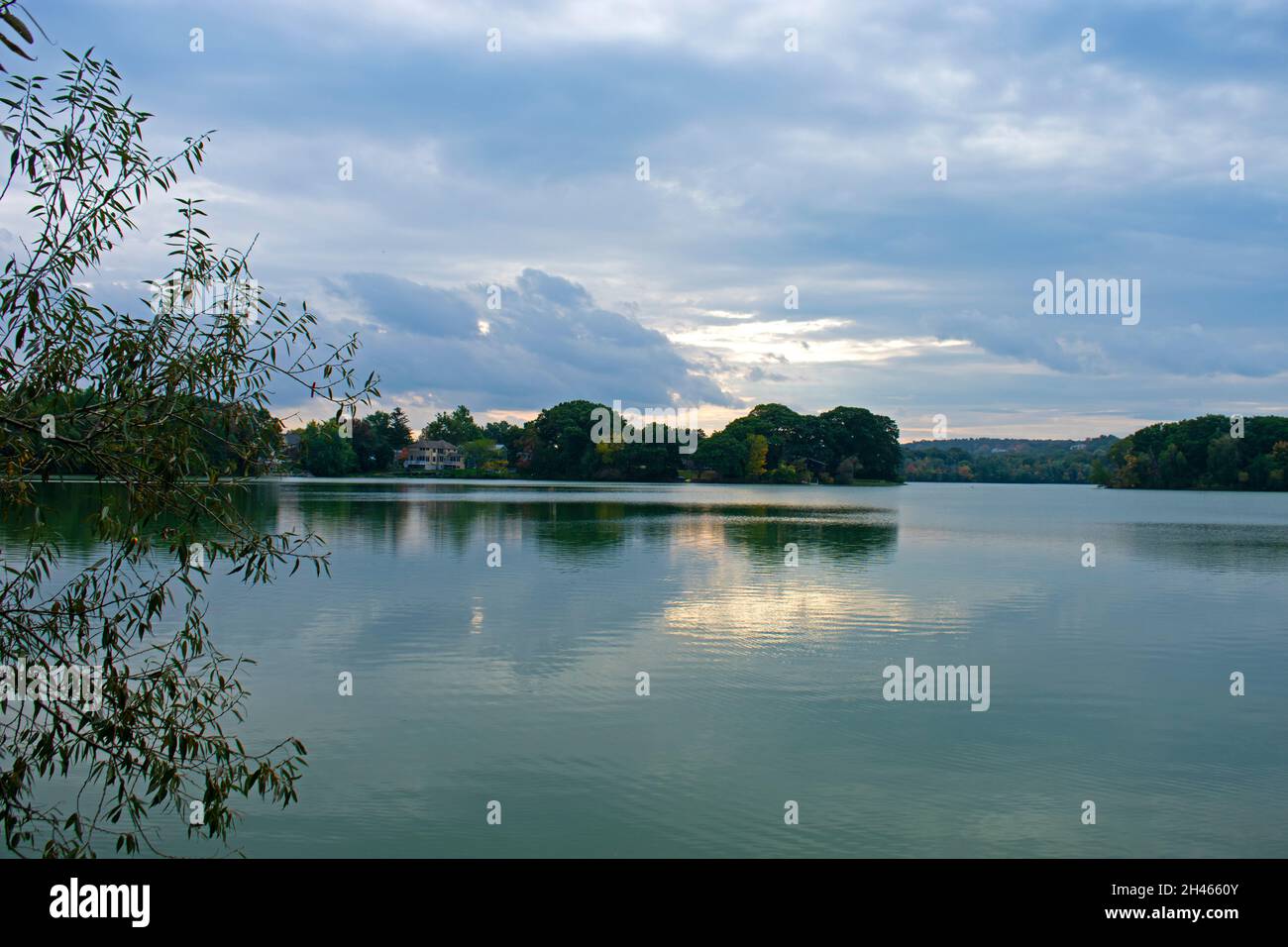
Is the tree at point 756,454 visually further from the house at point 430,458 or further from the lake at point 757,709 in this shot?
the lake at point 757,709

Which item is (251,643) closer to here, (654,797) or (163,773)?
(654,797)

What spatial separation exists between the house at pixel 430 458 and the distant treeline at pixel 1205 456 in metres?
114

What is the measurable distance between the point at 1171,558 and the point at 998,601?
51.8 ft

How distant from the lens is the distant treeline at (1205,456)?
424ft

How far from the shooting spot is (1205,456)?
13688cm

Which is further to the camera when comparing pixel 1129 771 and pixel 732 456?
pixel 732 456

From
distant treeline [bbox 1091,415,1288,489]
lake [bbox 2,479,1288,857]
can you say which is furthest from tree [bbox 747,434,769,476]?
lake [bbox 2,479,1288,857]

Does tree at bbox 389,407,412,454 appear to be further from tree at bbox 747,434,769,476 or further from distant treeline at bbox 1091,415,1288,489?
distant treeline at bbox 1091,415,1288,489

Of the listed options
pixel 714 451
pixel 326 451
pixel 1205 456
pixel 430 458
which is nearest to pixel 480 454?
pixel 430 458

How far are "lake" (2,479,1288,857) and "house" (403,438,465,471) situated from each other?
154456 millimetres

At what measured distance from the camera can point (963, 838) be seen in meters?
9.77
